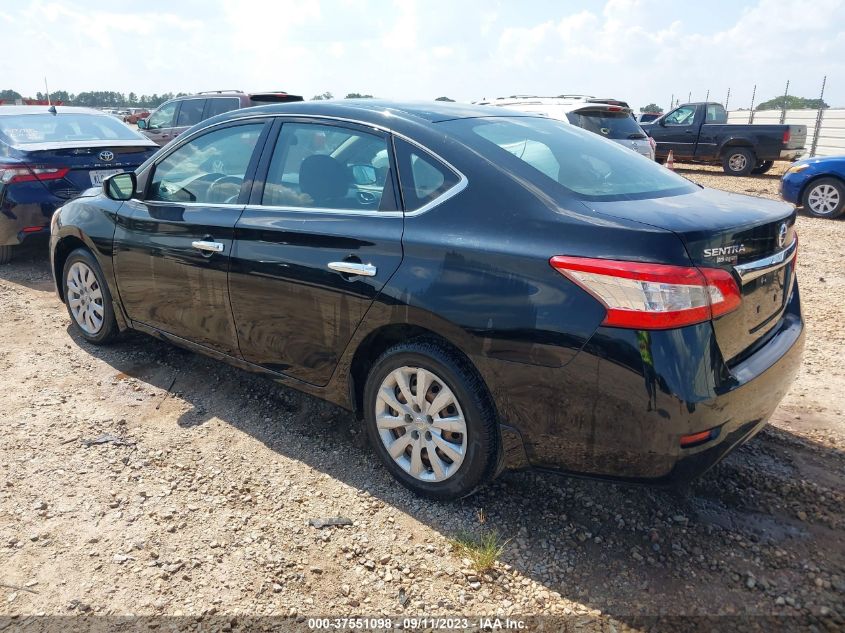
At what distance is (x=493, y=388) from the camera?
2.59 m

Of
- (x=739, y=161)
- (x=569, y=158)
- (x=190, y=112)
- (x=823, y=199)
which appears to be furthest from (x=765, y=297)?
(x=739, y=161)

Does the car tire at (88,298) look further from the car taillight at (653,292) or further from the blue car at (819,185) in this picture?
the blue car at (819,185)

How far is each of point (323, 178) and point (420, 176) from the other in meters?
0.59

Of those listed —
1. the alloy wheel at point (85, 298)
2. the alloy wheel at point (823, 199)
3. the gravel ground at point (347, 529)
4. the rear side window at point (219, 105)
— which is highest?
the rear side window at point (219, 105)

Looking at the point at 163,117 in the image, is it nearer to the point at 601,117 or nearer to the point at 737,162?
the point at 601,117

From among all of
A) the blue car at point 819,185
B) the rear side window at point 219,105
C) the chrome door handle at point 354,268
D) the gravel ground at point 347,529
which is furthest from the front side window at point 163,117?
the chrome door handle at point 354,268

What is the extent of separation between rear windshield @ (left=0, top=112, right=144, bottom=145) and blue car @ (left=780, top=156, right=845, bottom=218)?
970cm

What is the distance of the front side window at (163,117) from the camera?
13203mm

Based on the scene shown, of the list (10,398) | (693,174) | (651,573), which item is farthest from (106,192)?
(693,174)

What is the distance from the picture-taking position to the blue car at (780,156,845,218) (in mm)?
10023

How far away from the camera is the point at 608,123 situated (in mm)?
10172

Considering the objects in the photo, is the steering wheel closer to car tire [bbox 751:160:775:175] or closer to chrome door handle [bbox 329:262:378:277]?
chrome door handle [bbox 329:262:378:277]

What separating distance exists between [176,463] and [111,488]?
324mm

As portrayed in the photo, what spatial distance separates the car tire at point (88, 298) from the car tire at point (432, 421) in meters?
2.45
